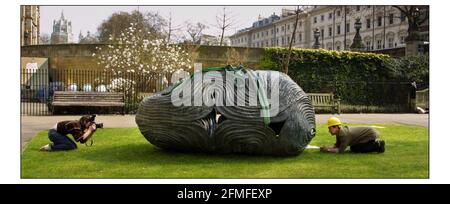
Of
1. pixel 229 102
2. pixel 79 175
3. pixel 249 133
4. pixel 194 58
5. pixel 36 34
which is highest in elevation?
pixel 36 34

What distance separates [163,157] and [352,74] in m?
22.2

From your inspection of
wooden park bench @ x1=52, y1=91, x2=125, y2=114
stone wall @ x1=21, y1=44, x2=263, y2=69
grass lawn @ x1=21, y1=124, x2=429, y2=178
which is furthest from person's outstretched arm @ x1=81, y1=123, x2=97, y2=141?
stone wall @ x1=21, y1=44, x2=263, y2=69

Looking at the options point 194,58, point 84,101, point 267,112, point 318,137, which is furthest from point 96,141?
point 194,58

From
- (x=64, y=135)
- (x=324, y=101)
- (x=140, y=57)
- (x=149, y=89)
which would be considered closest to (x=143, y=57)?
(x=140, y=57)

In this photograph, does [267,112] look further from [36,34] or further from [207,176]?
[36,34]

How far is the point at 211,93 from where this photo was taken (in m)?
8.00

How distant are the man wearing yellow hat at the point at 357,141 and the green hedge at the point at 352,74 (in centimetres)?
1751

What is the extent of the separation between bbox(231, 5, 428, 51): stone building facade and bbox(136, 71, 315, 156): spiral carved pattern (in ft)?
83.3

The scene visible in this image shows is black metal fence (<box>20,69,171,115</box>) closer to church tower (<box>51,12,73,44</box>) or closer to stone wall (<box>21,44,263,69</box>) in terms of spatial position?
church tower (<box>51,12,73,44</box>)

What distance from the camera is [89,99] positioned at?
20.2m

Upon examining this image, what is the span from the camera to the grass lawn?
6.87 metres

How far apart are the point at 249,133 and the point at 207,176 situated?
4.84 ft

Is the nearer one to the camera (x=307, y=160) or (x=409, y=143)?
(x=307, y=160)

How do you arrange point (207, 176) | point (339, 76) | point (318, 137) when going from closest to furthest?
point (207, 176)
point (318, 137)
point (339, 76)
